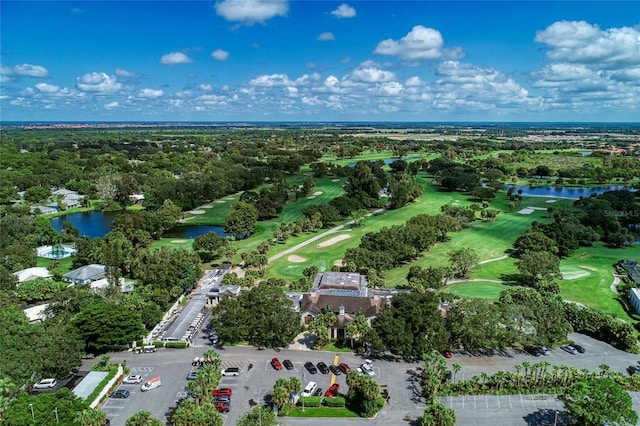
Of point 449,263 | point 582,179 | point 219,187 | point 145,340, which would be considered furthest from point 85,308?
point 582,179

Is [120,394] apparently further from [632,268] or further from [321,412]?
[632,268]

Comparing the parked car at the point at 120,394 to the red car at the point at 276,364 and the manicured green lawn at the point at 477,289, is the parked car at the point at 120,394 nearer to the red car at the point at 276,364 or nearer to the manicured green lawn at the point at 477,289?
the red car at the point at 276,364

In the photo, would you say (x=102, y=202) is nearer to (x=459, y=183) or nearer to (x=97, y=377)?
(x=97, y=377)

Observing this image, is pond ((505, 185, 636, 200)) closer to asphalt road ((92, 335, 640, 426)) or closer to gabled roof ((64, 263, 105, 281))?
asphalt road ((92, 335, 640, 426))

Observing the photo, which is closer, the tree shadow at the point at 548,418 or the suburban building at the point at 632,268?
the tree shadow at the point at 548,418

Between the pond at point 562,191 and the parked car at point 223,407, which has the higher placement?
the pond at point 562,191

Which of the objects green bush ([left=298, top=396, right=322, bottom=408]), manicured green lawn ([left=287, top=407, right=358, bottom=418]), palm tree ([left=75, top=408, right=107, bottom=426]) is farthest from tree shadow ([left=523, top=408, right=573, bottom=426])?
palm tree ([left=75, top=408, right=107, bottom=426])

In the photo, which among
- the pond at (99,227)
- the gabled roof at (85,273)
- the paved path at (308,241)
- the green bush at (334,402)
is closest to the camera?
the green bush at (334,402)

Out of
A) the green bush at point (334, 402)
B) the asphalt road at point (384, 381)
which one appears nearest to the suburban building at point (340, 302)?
the asphalt road at point (384, 381)
